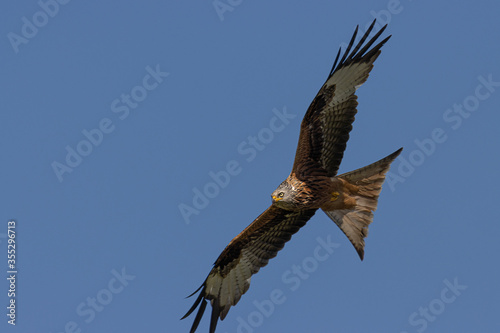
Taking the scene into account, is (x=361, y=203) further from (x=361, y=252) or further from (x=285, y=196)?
(x=285, y=196)

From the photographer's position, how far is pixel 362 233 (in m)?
12.5

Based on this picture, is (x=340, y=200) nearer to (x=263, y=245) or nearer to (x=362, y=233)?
(x=362, y=233)

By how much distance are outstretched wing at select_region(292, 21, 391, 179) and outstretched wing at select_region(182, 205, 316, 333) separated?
111cm

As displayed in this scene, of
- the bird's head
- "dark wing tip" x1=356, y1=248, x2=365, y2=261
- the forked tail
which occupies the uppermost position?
the bird's head

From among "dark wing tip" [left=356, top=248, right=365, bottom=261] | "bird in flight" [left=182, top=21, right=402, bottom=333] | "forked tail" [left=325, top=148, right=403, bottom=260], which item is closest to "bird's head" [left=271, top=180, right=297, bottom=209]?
"bird in flight" [left=182, top=21, right=402, bottom=333]

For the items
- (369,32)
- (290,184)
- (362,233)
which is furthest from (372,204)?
(369,32)

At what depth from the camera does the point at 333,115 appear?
12047 millimetres

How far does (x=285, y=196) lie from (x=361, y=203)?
4.15 feet

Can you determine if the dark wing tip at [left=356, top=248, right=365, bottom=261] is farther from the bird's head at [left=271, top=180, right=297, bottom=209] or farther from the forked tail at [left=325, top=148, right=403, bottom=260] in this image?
the bird's head at [left=271, top=180, right=297, bottom=209]

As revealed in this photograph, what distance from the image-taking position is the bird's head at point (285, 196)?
11906mm

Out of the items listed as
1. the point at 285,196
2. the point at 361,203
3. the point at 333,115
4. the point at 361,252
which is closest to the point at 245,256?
the point at 285,196

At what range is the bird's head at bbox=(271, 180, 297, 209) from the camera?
39.1 feet

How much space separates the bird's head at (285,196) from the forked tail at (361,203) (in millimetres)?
833

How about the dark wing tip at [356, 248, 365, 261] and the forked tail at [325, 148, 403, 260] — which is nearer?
the forked tail at [325, 148, 403, 260]
